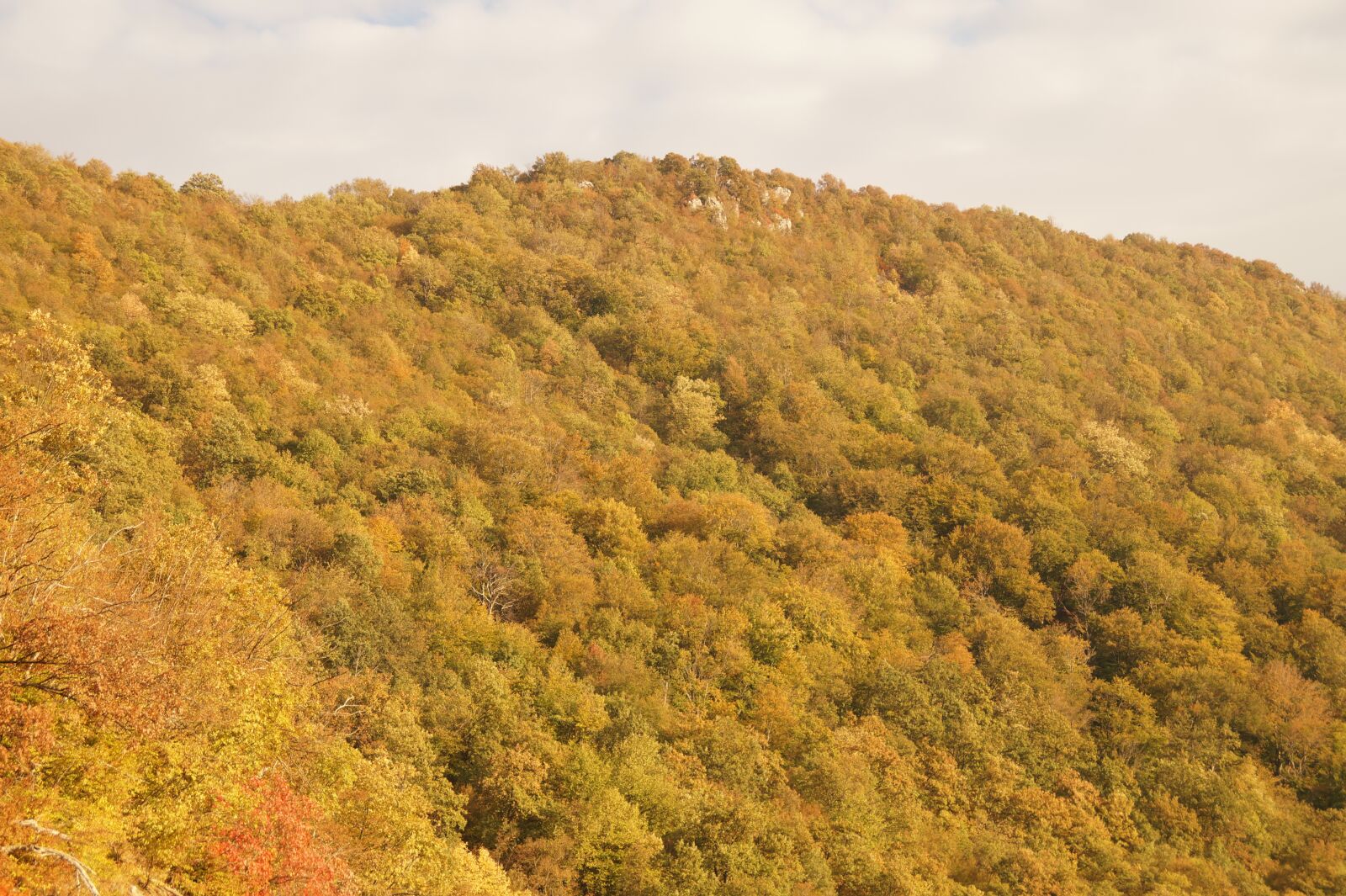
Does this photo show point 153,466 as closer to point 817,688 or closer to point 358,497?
point 358,497

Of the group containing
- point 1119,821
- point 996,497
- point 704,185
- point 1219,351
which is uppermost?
point 704,185

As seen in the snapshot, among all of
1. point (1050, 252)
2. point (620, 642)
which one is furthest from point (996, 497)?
point (1050, 252)

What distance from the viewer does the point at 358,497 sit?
5281cm

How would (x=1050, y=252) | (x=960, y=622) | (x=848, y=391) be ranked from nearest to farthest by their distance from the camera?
(x=960, y=622) → (x=848, y=391) → (x=1050, y=252)

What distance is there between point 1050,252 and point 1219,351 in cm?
2863

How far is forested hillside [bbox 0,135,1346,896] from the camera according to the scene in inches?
763

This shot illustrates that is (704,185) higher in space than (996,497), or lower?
higher

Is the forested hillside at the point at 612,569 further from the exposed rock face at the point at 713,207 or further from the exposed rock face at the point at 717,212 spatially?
the exposed rock face at the point at 713,207

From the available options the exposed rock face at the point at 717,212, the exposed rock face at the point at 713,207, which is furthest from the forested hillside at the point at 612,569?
the exposed rock face at the point at 713,207

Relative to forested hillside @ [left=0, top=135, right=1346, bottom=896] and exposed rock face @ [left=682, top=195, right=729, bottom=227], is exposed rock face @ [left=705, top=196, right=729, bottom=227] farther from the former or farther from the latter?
forested hillside @ [left=0, top=135, right=1346, bottom=896]

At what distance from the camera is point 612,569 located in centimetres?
5328

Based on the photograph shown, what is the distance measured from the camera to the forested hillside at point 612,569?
63.6 feet

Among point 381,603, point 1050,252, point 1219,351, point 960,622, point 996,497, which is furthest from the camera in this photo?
point 1050,252

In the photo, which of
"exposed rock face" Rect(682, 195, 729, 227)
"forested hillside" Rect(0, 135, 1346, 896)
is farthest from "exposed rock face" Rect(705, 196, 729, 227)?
"forested hillside" Rect(0, 135, 1346, 896)
